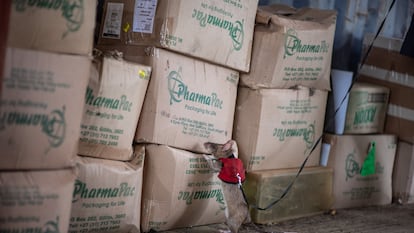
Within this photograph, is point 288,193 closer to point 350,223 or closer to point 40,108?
point 350,223

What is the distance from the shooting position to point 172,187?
9.66ft

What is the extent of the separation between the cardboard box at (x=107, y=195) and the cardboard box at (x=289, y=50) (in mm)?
871

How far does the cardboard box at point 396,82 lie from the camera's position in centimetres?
411

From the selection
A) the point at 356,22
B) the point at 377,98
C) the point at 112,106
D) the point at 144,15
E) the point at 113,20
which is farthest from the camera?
the point at 356,22

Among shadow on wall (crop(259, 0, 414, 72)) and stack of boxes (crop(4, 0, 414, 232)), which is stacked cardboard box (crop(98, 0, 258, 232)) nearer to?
stack of boxes (crop(4, 0, 414, 232))

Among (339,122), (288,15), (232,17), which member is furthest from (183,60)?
(339,122)

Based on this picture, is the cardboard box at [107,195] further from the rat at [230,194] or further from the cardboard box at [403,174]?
the cardboard box at [403,174]

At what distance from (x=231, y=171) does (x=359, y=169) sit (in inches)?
49.6

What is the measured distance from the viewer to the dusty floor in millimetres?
3288

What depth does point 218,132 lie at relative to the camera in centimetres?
321

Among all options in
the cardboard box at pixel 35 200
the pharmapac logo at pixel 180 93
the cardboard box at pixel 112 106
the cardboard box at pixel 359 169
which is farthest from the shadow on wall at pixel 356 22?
the cardboard box at pixel 35 200

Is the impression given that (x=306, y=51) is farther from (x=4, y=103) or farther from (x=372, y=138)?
(x=4, y=103)

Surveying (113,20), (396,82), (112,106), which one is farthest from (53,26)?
(396,82)

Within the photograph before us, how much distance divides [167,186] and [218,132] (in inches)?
17.6
